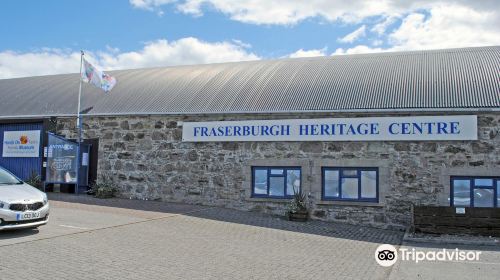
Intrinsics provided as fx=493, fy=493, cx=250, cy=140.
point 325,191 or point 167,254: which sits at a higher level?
point 325,191

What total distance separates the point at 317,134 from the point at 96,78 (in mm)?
9073

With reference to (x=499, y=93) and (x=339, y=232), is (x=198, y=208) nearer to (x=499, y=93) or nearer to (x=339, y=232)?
(x=339, y=232)

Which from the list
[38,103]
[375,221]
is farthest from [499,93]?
[38,103]

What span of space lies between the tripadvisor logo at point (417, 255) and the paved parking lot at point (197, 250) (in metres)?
0.21

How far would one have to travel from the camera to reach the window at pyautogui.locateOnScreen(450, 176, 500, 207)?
14.0 meters

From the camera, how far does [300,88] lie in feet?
56.1

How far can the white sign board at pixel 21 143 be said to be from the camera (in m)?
19.7

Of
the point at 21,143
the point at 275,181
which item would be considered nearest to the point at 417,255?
the point at 275,181

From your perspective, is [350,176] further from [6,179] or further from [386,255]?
[6,179]

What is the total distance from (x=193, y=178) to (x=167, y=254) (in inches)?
299

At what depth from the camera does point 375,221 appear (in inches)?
584

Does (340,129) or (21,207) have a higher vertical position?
(340,129)

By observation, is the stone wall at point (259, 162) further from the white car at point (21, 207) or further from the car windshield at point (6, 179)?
the white car at point (21, 207)

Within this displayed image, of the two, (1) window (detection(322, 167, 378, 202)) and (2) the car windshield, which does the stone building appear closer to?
(1) window (detection(322, 167, 378, 202))
